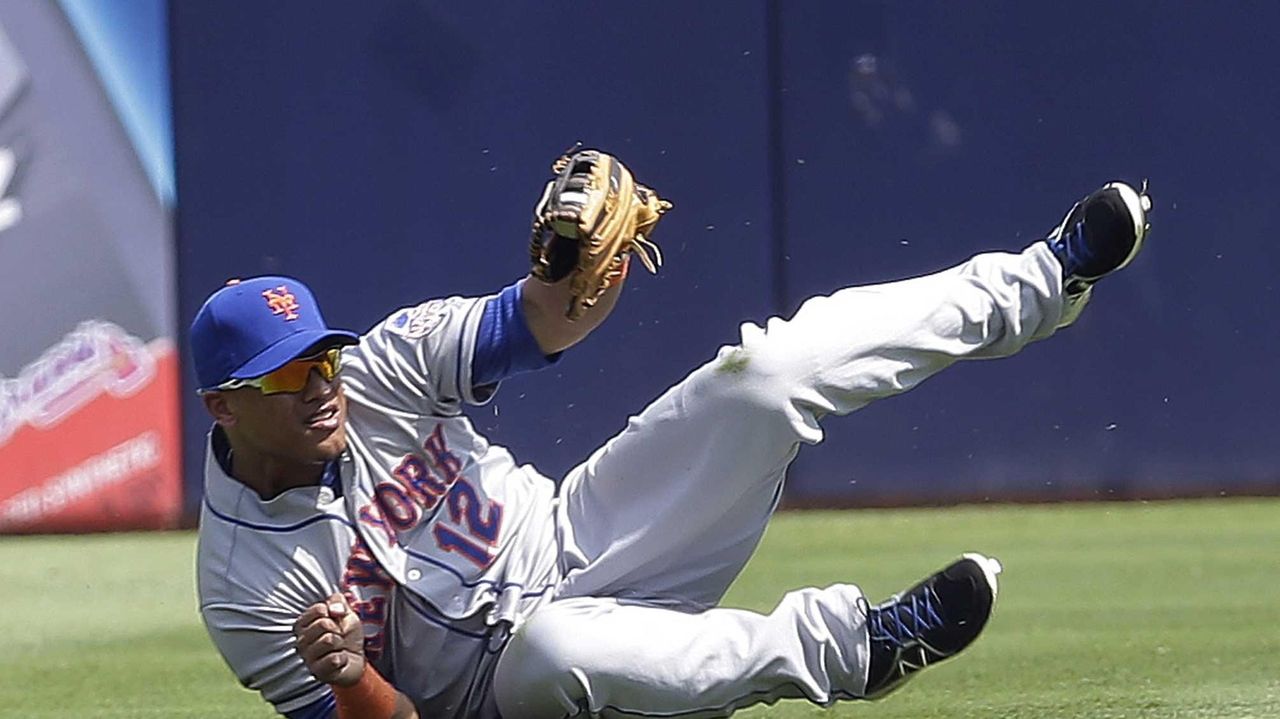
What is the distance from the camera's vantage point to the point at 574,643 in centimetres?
308

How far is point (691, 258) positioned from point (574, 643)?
4859 millimetres

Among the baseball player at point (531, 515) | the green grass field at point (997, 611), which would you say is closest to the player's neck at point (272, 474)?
the baseball player at point (531, 515)

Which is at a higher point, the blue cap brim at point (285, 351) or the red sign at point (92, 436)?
the blue cap brim at point (285, 351)

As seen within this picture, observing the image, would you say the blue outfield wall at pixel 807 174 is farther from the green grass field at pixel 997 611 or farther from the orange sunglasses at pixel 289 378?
the orange sunglasses at pixel 289 378

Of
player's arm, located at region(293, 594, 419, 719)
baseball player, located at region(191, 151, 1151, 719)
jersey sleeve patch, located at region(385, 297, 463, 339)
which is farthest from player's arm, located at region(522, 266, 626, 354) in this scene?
player's arm, located at region(293, 594, 419, 719)

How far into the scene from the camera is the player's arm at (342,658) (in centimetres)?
296

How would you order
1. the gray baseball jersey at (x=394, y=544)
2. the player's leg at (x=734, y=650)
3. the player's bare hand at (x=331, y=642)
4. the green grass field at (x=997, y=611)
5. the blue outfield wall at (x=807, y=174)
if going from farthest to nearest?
1. the blue outfield wall at (x=807, y=174)
2. the green grass field at (x=997, y=611)
3. the gray baseball jersey at (x=394, y=544)
4. the player's leg at (x=734, y=650)
5. the player's bare hand at (x=331, y=642)

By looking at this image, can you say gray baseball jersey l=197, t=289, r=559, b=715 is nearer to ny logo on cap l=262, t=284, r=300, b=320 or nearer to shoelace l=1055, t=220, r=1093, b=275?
ny logo on cap l=262, t=284, r=300, b=320

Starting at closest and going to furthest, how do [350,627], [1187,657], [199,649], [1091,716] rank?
[350,627], [1091,716], [1187,657], [199,649]

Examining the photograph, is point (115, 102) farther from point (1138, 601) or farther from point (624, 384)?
point (1138, 601)

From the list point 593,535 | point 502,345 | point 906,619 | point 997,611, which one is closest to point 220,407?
point 502,345

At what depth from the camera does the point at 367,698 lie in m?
3.04

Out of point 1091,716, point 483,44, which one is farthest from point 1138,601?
point 483,44

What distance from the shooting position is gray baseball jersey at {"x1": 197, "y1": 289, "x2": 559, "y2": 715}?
127 inches
